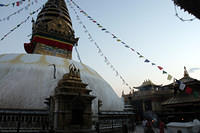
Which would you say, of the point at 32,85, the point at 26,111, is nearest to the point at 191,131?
the point at 26,111

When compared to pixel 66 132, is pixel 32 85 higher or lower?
higher

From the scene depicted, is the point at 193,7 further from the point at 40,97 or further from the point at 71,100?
the point at 40,97

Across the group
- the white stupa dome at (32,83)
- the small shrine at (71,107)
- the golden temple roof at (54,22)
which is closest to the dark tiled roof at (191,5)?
the small shrine at (71,107)

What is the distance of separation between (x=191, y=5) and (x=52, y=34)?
1665 cm

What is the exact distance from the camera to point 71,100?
693 centimetres

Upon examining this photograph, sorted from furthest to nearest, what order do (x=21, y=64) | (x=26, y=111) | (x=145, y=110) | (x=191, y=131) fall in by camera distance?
(x=145, y=110)
(x=21, y=64)
(x=26, y=111)
(x=191, y=131)

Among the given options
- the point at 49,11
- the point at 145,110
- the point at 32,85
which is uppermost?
the point at 49,11

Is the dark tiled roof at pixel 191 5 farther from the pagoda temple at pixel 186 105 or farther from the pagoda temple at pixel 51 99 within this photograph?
the pagoda temple at pixel 51 99

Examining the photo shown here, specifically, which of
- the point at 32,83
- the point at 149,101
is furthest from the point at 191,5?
the point at 149,101

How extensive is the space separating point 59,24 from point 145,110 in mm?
18491

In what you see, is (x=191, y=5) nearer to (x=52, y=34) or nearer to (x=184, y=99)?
(x=184, y=99)

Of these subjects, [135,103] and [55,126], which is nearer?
[55,126]

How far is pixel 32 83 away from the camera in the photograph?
32.7ft

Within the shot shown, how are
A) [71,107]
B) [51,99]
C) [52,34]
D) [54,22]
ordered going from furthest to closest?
[54,22] < [52,34] < [51,99] < [71,107]
